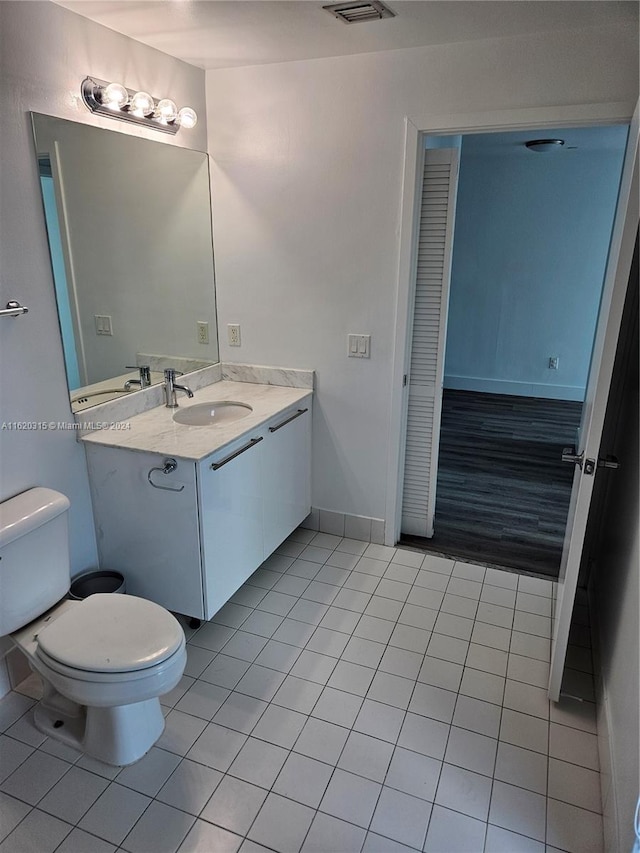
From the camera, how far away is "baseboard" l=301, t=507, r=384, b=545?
116 inches

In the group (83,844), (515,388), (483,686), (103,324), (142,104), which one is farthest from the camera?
(515,388)

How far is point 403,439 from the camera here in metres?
2.83

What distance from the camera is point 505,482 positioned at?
12.3 feet

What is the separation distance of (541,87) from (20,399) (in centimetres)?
216

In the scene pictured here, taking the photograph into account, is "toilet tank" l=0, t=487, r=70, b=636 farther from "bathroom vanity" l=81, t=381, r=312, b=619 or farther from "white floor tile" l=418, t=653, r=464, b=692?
"white floor tile" l=418, t=653, r=464, b=692

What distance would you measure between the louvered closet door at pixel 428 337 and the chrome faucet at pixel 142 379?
1.22 meters

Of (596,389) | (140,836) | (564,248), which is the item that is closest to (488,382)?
(564,248)

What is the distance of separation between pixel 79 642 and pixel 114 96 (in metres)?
1.82

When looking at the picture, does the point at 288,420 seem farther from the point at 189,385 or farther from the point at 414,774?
the point at 414,774

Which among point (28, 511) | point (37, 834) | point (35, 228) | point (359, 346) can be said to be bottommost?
point (37, 834)

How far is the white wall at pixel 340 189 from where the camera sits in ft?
7.04

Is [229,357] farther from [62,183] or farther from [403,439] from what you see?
[62,183]

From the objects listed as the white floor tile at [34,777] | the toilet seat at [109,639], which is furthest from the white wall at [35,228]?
the white floor tile at [34,777]

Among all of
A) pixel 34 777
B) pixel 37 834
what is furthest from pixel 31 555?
pixel 37 834
